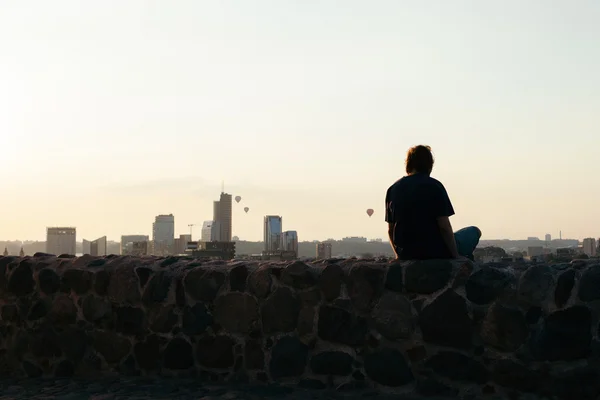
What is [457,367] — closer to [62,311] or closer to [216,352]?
[216,352]

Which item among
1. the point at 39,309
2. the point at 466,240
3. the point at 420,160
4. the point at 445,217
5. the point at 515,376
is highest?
the point at 420,160

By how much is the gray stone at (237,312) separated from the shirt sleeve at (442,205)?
1.85 meters

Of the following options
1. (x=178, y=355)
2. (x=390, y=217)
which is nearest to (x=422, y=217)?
(x=390, y=217)

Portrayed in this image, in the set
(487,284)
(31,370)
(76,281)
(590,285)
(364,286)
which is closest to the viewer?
(590,285)

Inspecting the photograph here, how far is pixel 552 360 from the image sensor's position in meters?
5.19

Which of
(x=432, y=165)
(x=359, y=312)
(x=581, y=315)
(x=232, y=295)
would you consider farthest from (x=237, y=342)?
(x=581, y=315)

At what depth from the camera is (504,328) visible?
536cm

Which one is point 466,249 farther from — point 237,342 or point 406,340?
point 237,342

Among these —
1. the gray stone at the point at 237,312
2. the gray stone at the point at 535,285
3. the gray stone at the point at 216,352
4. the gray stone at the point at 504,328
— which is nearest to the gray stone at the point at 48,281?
the gray stone at the point at 216,352

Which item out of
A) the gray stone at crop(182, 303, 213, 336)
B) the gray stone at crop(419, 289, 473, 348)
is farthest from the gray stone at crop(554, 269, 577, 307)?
the gray stone at crop(182, 303, 213, 336)

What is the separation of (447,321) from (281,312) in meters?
1.49

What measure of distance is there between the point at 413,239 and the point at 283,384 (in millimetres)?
1712

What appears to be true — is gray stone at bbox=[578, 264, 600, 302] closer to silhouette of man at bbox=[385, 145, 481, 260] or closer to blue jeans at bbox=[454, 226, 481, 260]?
silhouette of man at bbox=[385, 145, 481, 260]

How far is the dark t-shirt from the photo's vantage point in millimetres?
5785
